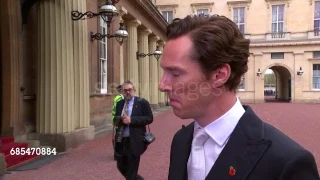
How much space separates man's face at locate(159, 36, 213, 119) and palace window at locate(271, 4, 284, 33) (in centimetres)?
3720

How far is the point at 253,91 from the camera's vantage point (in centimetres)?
3544

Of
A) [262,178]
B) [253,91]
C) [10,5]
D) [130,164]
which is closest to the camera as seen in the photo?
[262,178]

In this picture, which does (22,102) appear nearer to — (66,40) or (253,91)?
(66,40)

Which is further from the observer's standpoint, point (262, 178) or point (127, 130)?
point (127, 130)

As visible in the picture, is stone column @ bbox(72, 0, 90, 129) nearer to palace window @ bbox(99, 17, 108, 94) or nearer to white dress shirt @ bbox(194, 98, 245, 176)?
palace window @ bbox(99, 17, 108, 94)

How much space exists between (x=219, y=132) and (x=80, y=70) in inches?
344

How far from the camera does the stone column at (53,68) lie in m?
8.53

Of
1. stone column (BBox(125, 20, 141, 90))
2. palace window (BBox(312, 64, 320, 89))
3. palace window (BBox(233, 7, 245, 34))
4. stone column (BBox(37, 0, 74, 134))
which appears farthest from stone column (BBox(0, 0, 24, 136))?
palace window (BBox(312, 64, 320, 89))

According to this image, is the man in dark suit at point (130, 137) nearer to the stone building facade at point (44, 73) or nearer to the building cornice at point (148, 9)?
the stone building facade at point (44, 73)

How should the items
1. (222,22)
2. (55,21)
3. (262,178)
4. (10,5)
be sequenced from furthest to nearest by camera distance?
(55,21)
(10,5)
(222,22)
(262,178)

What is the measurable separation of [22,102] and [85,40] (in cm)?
273

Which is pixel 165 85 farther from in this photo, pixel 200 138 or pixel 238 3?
pixel 238 3

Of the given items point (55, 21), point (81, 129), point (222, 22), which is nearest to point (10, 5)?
point (55, 21)

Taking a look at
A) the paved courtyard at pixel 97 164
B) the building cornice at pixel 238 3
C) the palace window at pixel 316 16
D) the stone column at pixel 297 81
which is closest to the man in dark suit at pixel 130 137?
the paved courtyard at pixel 97 164
